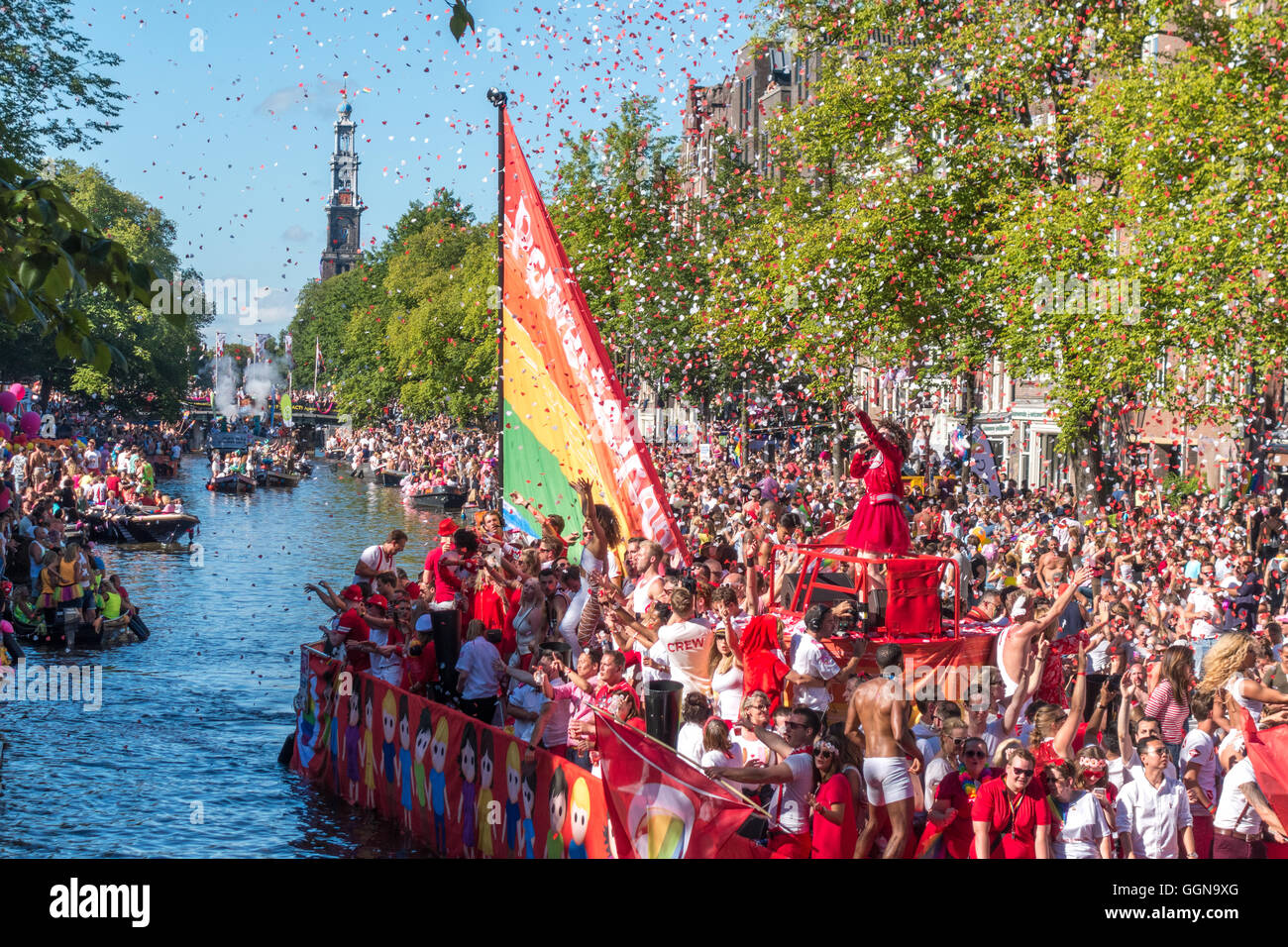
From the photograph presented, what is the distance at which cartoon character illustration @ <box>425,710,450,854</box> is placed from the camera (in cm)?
1162

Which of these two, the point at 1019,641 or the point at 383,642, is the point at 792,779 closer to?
the point at 1019,641

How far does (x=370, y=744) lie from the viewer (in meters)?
13.2

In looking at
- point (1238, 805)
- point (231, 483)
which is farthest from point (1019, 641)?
point (231, 483)

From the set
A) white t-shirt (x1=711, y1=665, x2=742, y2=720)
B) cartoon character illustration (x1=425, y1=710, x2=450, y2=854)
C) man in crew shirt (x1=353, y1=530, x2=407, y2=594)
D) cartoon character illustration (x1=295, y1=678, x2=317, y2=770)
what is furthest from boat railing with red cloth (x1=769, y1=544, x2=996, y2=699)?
cartoon character illustration (x1=295, y1=678, x2=317, y2=770)

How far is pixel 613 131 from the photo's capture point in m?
53.3

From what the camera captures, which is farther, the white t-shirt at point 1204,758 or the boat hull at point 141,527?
the boat hull at point 141,527

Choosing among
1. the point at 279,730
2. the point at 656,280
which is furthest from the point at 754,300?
the point at 279,730

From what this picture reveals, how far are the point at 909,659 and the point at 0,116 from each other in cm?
3079

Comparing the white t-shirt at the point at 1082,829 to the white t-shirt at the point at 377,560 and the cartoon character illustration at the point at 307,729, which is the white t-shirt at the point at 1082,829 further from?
the cartoon character illustration at the point at 307,729

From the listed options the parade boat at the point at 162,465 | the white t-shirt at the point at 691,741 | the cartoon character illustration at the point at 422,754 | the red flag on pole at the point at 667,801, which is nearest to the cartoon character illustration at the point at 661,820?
the red flag on pole at the point at 667,801

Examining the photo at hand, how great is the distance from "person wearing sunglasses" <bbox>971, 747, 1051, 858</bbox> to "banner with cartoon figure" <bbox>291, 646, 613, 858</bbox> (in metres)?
2.17

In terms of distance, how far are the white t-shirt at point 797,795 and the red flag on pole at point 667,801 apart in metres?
0.47

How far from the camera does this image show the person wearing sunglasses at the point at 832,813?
777 cm
